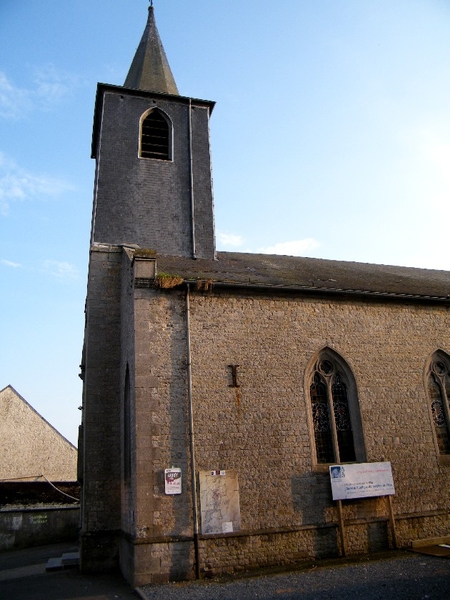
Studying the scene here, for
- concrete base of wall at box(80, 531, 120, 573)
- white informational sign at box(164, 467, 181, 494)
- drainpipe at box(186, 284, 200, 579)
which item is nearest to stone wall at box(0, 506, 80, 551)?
concrete base of wall at box(80, 531, 120, 573)

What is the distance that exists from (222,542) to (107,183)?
36.1 feet

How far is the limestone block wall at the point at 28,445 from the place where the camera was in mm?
28341

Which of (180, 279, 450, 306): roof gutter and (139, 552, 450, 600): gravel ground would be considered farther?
(180, 279, 450, 306): roof gutter

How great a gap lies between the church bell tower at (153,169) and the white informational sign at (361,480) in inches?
300

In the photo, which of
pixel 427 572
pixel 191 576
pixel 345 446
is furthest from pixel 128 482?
pixel 427 572

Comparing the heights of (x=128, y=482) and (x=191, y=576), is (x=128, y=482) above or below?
above

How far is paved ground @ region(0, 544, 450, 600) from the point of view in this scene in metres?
7.36

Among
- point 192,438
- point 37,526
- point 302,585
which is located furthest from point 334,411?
point 37,526

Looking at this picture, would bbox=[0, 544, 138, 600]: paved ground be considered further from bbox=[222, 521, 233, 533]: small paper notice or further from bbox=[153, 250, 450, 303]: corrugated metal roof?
bbox=[153, 250, 450, 303]: corrugated metal roof

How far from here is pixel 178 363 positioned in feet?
35.3

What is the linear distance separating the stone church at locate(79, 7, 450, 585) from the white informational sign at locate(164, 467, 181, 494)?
27 mm

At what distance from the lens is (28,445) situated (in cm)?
2922

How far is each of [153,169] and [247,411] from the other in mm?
9240

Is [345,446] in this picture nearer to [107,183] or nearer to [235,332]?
[235,332]
